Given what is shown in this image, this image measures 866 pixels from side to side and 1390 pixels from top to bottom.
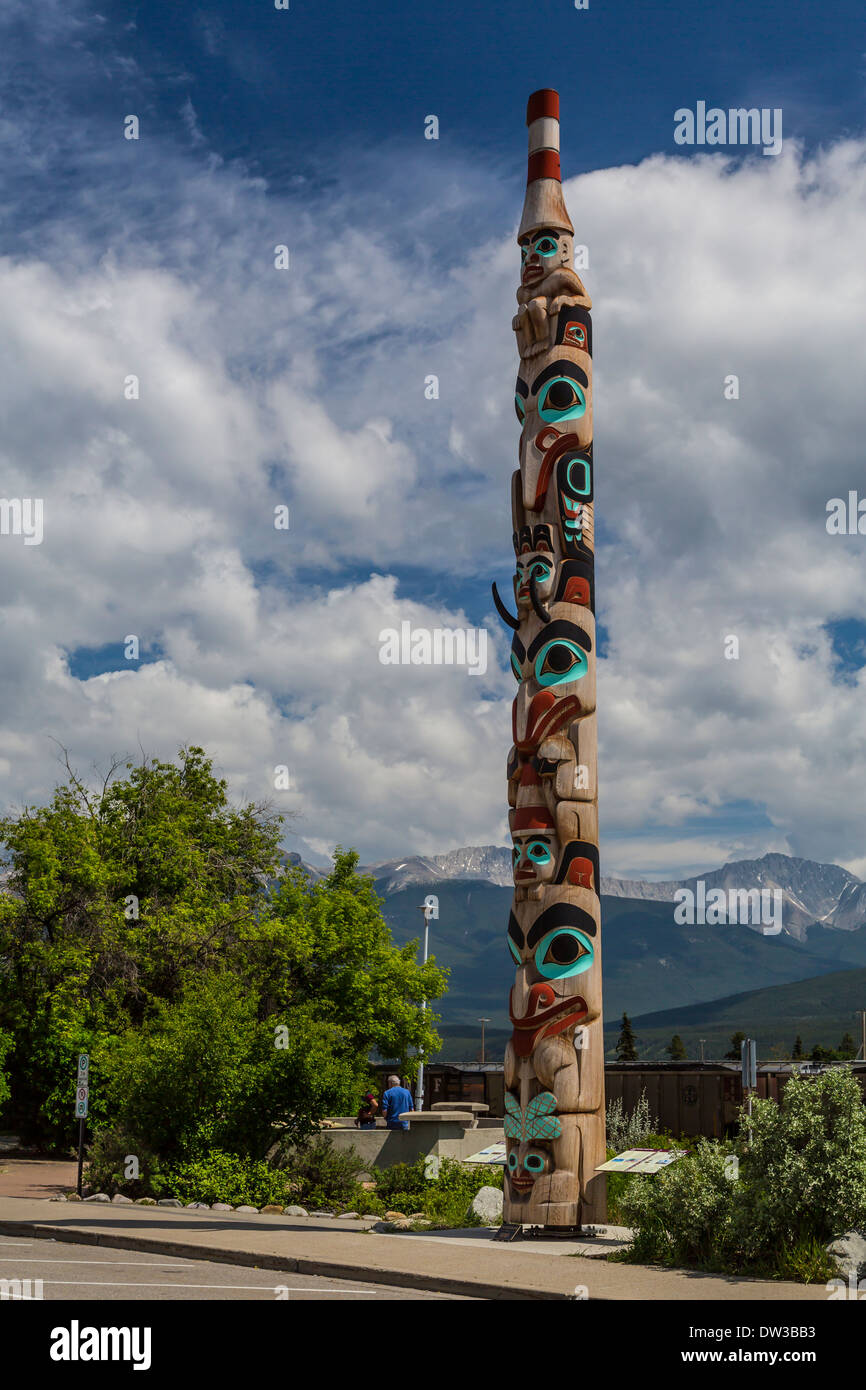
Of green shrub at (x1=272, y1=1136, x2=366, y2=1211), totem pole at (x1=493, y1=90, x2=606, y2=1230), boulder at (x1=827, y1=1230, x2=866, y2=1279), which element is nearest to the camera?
boulder at (x1=827, y1=1230, x2=866, y2=1279)

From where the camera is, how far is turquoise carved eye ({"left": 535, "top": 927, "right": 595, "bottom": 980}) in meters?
16.5

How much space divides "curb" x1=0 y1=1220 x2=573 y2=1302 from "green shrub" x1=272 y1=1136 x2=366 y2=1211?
4559 millimetres

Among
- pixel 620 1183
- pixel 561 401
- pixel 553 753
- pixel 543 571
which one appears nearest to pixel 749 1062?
pixel 620 1183

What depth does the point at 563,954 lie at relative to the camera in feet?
54.1

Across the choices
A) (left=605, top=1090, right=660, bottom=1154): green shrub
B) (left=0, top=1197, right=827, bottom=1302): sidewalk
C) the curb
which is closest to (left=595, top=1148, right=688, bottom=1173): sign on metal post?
(left=0, top=1197, right=827, bottom=1302): sidewalk

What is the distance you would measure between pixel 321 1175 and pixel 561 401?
12.4 metres

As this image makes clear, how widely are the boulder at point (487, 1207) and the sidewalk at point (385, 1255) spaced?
152 centimetres

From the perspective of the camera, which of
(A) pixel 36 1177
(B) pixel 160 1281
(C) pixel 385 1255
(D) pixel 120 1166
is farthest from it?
(A) pixel 36 1177

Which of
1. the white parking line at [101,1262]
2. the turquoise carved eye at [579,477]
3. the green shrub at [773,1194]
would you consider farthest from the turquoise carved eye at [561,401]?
the white parking line at [101,1262]

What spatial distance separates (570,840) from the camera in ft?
55.5

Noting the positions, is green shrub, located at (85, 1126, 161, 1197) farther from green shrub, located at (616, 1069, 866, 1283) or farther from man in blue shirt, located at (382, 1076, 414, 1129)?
green shrub, located at (616, 1069, 866, 1283)

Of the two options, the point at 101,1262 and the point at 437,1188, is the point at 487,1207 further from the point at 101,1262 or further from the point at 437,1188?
the point at 101,1262
